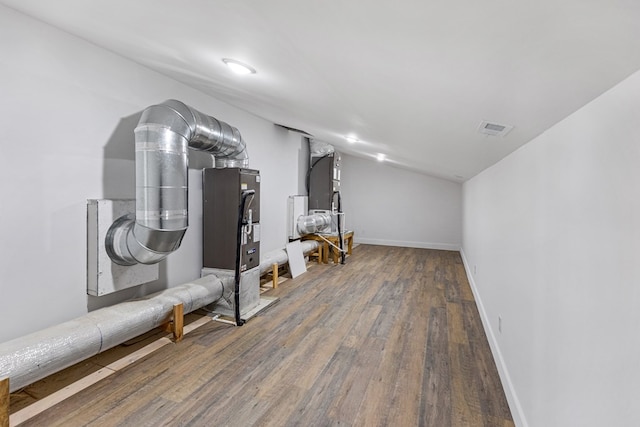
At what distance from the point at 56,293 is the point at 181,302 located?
Result: 0.90 metres

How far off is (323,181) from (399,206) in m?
2.69

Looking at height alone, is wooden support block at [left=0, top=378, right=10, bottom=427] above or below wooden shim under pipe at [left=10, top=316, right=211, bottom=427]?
above

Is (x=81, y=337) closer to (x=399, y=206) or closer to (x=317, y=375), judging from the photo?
(x=317, y=375)

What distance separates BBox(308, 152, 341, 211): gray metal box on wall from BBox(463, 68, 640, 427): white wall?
429 centimetres

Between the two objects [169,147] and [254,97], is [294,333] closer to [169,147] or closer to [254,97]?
[169,147]

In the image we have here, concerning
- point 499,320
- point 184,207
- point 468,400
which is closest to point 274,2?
point 184,207

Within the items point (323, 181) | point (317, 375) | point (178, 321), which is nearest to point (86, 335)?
point (178, 321)

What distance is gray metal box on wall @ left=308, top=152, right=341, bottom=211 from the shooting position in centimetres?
626

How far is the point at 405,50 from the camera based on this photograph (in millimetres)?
1081

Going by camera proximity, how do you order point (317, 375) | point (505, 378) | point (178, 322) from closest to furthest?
point (505, 378), point (317, 375), point (178, 322)

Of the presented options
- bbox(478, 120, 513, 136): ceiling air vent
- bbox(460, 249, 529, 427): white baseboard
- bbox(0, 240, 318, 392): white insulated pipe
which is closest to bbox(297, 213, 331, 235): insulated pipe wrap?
bbox(0, 240, 318, 392): white insulated pipe

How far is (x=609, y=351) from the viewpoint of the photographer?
91 centimetres

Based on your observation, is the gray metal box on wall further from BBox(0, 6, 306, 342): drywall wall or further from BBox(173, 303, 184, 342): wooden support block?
BBox(173, 303, 184, 342): wooden support block

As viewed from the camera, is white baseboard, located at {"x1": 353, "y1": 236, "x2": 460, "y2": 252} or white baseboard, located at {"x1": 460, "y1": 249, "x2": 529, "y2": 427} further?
white baseboard, located at {"x1": 353, "y1": 236, "x2": 460, "y2": 252}
